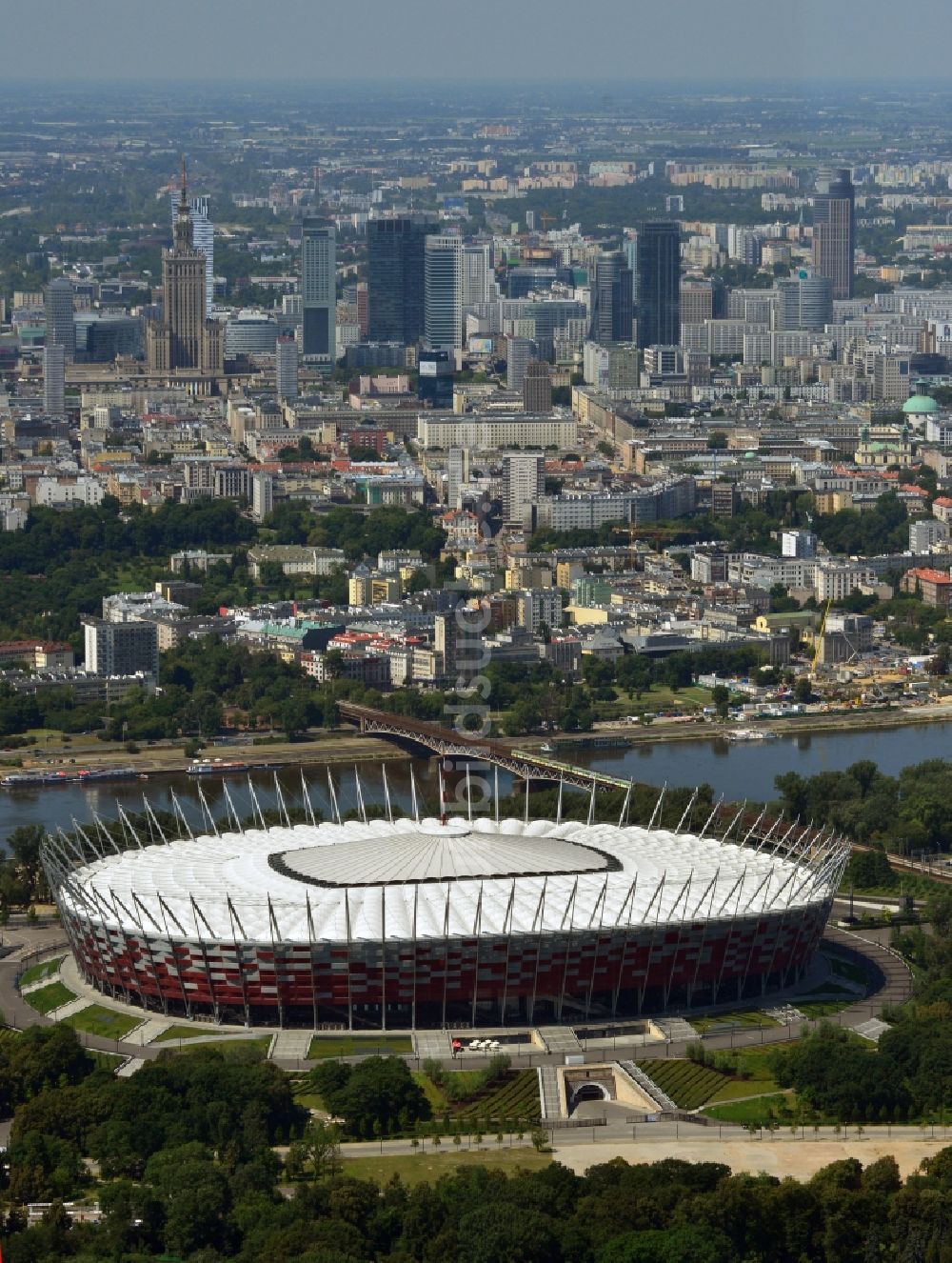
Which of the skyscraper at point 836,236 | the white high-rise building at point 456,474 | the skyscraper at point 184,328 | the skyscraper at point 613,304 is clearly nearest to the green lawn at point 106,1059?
the white high-rise building at point 456,474

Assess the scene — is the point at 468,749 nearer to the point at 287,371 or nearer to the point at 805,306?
the point at 287,371

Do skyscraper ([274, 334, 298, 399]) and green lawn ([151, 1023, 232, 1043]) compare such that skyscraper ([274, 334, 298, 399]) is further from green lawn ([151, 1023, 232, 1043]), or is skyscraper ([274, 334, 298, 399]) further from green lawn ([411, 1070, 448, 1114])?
green lawn ([411, 1070, 448, 1114])

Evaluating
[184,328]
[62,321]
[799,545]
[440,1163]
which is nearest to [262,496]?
[799,545]

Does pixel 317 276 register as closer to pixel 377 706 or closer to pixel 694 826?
pixel 377 706

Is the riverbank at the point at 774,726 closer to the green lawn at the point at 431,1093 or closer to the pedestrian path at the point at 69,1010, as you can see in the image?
the pedestrian path at the point at 69,1010

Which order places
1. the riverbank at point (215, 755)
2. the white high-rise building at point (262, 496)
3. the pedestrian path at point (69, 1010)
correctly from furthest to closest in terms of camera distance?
the white high-rise building at point (262, 496) < the riverbank at point (215, 755) < the pedestrian path at point (69, 1010)

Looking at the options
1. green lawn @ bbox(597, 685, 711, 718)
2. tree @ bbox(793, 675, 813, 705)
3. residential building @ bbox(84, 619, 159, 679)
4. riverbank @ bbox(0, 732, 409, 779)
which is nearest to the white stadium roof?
riverbank @ bbox(0, 732, 409, 779)

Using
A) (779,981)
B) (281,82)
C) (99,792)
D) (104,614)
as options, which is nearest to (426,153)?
(281,82)
